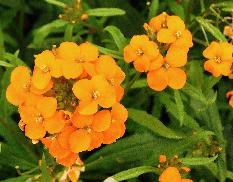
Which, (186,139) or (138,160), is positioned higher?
(186,139)

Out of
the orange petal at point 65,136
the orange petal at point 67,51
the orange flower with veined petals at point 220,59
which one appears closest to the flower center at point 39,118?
the orange petal at point 65,136

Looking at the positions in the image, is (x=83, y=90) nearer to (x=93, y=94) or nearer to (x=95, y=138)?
(x=93, y=94)

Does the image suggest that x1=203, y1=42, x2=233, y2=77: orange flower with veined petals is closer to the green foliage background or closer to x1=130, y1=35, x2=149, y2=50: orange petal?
the green foliage background

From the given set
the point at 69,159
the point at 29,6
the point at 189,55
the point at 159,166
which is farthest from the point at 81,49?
the point at 29,6

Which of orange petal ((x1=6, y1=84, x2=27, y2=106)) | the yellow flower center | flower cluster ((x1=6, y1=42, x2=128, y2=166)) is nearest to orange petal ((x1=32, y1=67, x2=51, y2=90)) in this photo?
flower cluster ((x1=6, y1=42, x2=128, y2=166))

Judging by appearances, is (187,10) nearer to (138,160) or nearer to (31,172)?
(138,160)

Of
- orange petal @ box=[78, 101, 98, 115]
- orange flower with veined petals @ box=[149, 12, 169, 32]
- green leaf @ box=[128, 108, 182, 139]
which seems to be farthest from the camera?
green leaf @ box=[128, 108, 182, 139]

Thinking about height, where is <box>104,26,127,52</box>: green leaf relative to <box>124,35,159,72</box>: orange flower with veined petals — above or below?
below
